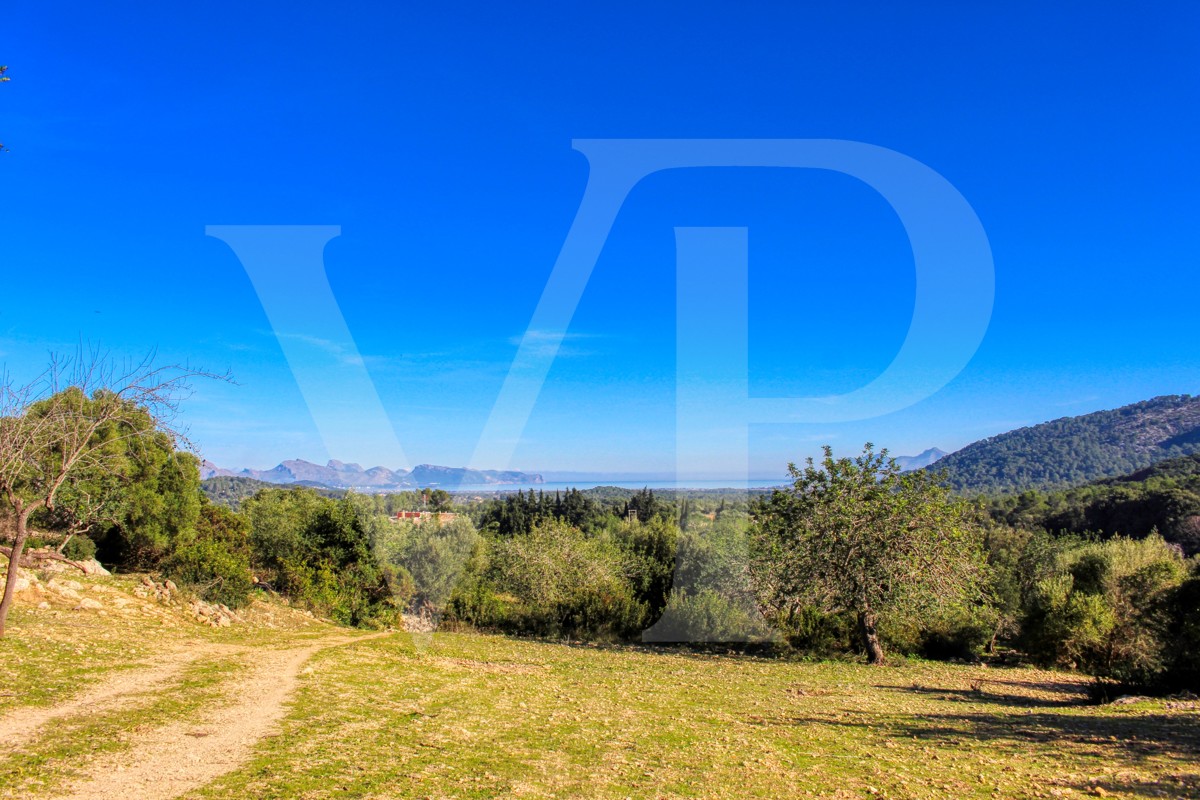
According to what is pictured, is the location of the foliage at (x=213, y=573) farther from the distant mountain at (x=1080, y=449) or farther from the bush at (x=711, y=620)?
the distant mountain at (x=1080, y=449)

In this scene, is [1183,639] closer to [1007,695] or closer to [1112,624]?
[1112,624]

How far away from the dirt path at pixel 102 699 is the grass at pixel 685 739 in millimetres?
2397

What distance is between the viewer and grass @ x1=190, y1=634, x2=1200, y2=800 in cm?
712

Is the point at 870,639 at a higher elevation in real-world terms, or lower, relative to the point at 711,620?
higher

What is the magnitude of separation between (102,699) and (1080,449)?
181437 millimetres

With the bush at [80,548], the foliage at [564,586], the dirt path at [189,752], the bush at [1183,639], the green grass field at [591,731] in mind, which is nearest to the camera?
the dirt path at [189,752]

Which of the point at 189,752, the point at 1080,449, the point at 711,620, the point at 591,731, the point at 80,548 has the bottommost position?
the point at 711,620

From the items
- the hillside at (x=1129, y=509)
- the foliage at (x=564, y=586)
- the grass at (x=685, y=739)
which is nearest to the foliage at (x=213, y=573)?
the grass at (x=685, y=739)

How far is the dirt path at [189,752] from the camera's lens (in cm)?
617

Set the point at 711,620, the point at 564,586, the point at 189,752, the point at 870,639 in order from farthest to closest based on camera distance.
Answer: the point at 564,586
the point at 711,620
the point at 870,639
the point at 189,752

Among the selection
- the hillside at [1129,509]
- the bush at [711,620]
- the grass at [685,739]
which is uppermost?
the hillside at [1129,509]

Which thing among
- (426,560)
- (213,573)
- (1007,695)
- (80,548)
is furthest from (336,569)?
(1007,695)

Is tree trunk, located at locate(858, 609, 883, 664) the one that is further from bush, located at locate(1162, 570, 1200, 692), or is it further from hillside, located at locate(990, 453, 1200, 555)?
hillside, located at locate(990, 453, 1200, 555)

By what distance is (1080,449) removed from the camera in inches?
5817
